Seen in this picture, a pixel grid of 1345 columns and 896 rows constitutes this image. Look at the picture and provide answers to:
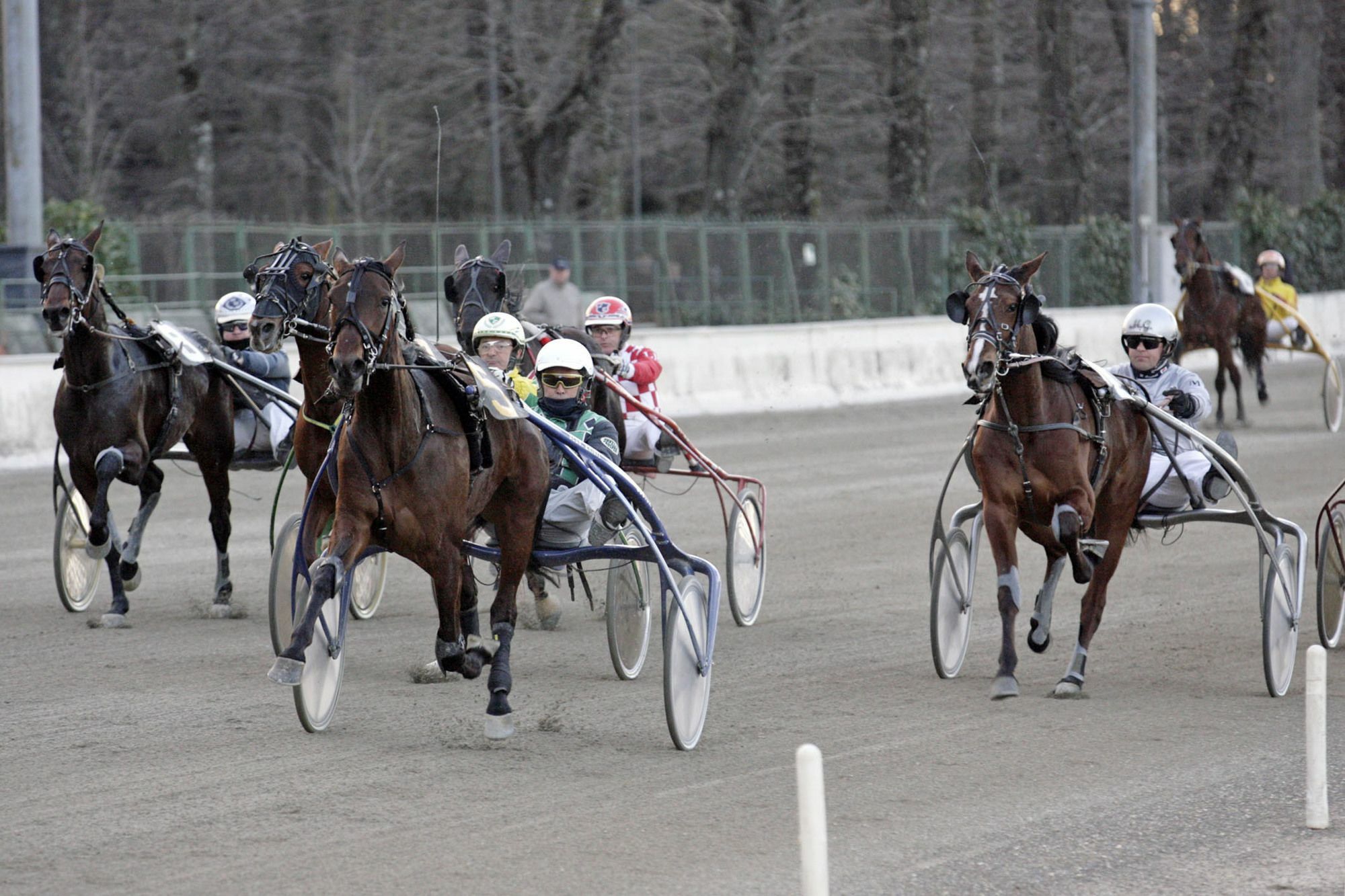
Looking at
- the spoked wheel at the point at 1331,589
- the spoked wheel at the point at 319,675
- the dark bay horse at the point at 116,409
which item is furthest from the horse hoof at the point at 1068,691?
the dark bay horse at the point at 116,409

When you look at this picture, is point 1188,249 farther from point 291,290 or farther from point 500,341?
point 291,290

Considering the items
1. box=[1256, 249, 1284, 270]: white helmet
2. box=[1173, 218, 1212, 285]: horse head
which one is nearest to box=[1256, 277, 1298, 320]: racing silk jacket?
box=[1256, 249, 1284, 270]: white helmet

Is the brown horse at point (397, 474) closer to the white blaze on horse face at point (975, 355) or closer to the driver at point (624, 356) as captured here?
the white blaze on horse face at point (975, 355)

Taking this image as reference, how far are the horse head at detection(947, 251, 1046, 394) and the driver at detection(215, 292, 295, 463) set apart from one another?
400 centimetres

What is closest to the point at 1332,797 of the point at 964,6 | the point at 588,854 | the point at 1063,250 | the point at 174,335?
the point at 588,854

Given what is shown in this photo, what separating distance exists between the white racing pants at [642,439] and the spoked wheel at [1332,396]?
10651 millimetres

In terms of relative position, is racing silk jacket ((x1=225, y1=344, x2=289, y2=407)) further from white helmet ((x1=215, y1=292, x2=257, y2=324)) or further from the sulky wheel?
the sulky wheel

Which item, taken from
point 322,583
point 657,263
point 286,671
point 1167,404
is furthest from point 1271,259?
point 286,671

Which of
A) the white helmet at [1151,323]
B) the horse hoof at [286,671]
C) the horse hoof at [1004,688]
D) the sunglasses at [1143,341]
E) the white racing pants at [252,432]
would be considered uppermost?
the white helmet at [1151,323]

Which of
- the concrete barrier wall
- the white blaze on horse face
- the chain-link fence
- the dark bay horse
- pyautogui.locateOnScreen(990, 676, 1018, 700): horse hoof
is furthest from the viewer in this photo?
the concrete barrier wall

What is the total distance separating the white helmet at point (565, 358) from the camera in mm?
7383

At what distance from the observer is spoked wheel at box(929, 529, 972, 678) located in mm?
7461

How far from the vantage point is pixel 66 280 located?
8.47 metres

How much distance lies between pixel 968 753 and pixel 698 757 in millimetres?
930
